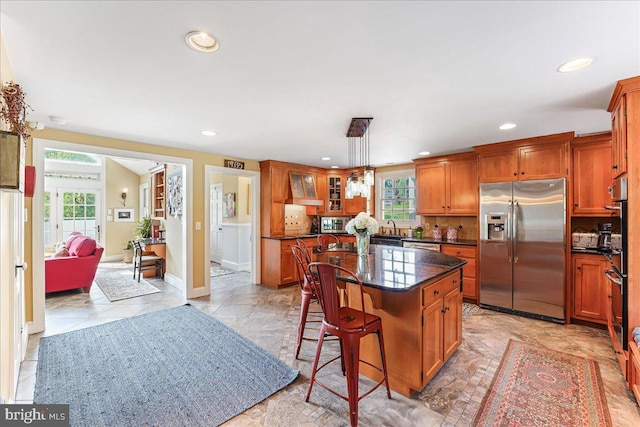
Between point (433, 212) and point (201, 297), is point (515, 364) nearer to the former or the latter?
point (433, 212)

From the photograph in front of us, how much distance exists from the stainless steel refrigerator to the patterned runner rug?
547cm

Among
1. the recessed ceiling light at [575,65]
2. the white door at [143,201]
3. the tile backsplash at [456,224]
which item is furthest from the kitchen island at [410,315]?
the white door at [143,201]

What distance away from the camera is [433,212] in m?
4.92

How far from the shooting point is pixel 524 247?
3.71m

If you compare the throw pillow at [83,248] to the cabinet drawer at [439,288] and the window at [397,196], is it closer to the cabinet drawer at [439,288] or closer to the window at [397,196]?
the window at [397,196]

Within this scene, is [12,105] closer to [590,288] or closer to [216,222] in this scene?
[590,288]

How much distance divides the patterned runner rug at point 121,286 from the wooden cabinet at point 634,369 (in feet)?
19.4

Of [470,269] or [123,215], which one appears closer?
[470,269]

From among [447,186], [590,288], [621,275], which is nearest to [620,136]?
[621,275]

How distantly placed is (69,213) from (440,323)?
9.51 meters

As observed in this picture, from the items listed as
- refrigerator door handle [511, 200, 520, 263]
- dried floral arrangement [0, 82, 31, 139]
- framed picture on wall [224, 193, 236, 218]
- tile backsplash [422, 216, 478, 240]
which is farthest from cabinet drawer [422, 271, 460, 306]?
framed picture on wall [224, 193, 236, 218]

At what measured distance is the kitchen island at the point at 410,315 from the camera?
204 cm

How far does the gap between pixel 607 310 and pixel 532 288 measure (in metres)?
0.70

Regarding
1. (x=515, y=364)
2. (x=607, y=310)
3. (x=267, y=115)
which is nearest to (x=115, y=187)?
(x=267, y=115)
